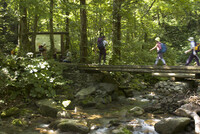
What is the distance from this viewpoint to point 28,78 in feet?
28.5

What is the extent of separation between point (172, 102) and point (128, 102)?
231 cm

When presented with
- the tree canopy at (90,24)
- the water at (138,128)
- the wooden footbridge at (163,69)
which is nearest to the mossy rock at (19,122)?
the water at (138,128)

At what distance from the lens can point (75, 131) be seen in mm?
6270

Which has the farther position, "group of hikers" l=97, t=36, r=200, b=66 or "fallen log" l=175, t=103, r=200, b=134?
"group of hikers" l=97, t=36, r=200, b=66

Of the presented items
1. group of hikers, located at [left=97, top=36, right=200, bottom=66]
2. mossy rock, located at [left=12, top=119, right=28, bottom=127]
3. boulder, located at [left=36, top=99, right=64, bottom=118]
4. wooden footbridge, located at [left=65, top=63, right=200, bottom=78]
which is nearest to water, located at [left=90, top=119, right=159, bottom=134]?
boulder, located at [left=36, top=99, right=64, bottom=118]

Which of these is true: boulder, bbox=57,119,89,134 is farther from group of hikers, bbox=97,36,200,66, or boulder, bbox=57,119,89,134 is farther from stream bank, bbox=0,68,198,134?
group of hikers, bbox=97,36,200,66

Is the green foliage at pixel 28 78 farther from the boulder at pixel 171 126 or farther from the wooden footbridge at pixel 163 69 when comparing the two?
the boulder at pixel 171 126

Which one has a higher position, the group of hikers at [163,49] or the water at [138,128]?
the group of hikers at [163,49]

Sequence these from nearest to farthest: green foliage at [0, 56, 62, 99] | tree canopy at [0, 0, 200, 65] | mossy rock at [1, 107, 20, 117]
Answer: mossy rock at [1, 107, 20, 117], green foliage at [0, 56, 62, 99], tree canopy at [0, 0, 200, 65]

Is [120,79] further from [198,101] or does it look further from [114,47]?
[198,101]

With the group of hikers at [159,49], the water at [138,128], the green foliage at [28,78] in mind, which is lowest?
the water at [138,128]

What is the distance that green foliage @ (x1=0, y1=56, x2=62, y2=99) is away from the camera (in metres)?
8.50

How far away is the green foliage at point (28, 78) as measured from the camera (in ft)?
27.9

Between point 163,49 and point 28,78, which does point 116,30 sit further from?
point 28,78
